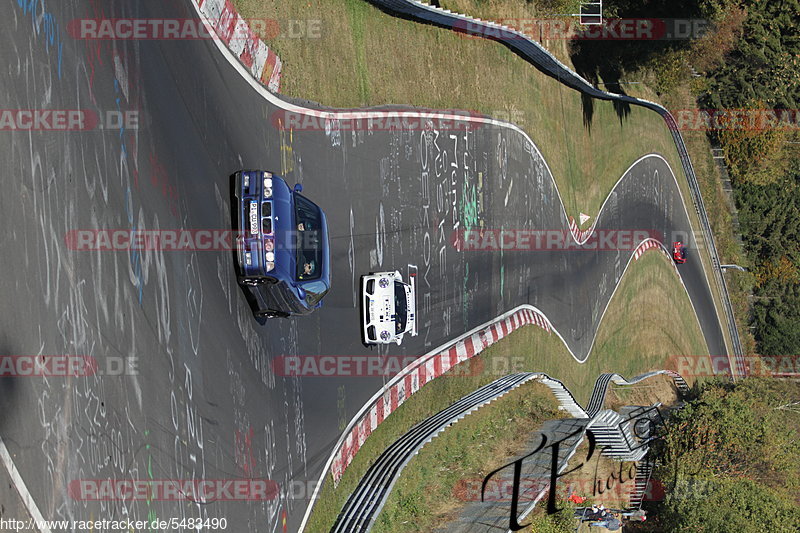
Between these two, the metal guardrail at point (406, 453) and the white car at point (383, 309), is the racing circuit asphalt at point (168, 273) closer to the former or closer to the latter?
the white car at point (383, 309)

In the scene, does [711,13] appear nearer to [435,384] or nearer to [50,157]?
[435,384]

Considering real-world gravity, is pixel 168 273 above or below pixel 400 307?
above

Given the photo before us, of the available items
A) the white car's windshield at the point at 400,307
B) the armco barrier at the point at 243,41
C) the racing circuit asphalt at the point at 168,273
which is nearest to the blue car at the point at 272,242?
the racing circuit asphalt at the point at 168,273

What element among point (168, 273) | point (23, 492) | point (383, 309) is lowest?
point (23, 492)

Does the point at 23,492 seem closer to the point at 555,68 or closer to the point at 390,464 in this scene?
the point at 390,464

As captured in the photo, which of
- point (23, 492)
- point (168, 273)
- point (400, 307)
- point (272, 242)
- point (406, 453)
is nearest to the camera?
point (23, 492)

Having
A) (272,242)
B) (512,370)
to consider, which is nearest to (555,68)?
(512,370)

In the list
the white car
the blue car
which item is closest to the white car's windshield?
the white car
